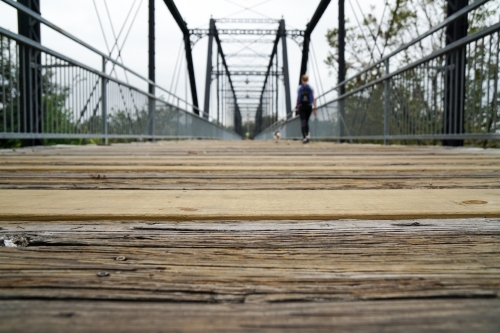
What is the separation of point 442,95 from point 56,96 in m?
3.46

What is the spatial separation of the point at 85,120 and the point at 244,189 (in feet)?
11.9

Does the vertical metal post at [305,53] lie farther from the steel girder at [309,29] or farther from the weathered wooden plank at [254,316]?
the weathered wooden plank at [254,316]

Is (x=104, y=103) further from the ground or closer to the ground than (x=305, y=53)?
closer to the ground

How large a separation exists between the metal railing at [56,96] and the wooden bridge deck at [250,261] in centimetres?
230

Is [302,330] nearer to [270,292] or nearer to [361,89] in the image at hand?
[270,292]

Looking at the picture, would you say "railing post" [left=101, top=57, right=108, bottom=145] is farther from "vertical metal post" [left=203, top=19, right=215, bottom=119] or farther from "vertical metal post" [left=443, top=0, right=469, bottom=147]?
"vertical metal post" [left=203, top=19, right=215, bottom=119]

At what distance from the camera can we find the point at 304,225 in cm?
67

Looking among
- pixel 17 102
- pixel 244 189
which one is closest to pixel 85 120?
pixel 17 102

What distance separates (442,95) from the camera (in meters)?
3.62

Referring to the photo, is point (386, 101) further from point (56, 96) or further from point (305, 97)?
point (56, 96)

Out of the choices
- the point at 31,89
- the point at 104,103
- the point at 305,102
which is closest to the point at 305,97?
the point at 305,102

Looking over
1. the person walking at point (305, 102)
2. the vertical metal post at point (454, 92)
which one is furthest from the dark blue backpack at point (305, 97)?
the vertical metal post at point (454, 92)

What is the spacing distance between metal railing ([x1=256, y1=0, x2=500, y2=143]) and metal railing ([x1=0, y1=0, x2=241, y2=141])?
3.30 m

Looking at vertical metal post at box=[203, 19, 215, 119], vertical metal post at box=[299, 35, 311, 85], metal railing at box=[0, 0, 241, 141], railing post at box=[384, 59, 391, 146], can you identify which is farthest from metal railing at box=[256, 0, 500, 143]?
vertical metal post at box=[203, 19, 215, 119]
